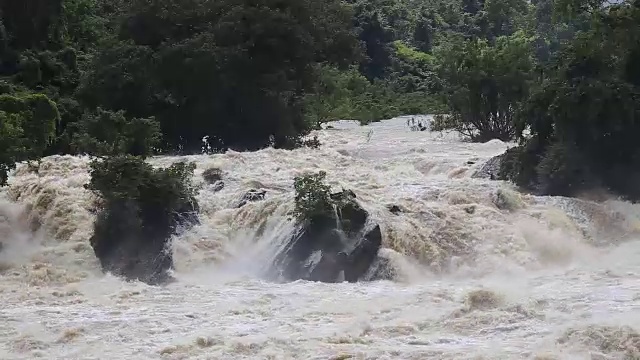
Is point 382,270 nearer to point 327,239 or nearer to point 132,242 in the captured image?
point 327,239

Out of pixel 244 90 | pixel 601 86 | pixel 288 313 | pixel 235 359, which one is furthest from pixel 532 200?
pixel 244 90

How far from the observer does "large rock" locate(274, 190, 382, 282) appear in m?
11.0

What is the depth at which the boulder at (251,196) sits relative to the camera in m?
13.2

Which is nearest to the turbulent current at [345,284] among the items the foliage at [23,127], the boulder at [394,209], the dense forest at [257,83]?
the boulder at [394,209]

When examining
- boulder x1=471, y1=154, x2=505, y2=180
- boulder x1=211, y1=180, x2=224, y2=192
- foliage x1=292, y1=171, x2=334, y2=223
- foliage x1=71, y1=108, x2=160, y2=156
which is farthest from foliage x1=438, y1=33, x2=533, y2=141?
foliage x1=292, y1=171, x2=334, y2=223

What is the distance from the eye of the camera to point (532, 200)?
43.5 ft

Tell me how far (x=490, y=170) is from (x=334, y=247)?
5424mm

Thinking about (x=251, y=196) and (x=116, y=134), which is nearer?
(x=251, y=196)

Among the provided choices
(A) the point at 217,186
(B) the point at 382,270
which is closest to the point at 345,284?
(B) the point at 382,270

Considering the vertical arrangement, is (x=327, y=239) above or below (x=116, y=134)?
below

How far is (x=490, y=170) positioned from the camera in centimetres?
1581

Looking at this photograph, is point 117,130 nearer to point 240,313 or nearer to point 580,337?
point 240,313

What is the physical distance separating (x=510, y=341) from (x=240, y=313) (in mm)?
2809

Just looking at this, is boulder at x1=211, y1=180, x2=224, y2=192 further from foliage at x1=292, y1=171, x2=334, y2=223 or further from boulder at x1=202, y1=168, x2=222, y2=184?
foliage at x1=292, y1=171, x2=334, y2=223
